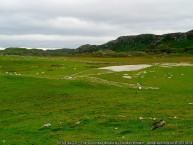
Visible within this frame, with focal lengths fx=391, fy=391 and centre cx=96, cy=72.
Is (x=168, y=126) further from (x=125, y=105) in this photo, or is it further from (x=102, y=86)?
(x=102, y=86)

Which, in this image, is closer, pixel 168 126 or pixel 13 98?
pixel 168 126

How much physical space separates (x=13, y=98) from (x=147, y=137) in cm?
2361

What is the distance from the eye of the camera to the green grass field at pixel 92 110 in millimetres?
25578

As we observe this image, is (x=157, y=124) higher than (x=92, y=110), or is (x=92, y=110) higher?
(x=157, y=124)

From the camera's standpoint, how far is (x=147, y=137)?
23.9 meters

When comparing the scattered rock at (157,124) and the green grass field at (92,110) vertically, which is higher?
the scattered rock at (157,124)

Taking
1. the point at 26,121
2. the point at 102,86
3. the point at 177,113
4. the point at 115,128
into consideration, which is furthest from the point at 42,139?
the point at 102,86

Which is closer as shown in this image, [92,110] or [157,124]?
[157,124]

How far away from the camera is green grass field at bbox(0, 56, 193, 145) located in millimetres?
25578

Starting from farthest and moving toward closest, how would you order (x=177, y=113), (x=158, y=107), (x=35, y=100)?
(x=35, y=100)
(x=158, y=107)
(x=177, y=113)

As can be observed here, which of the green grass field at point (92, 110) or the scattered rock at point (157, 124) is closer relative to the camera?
the green grass field at point (92, 110)

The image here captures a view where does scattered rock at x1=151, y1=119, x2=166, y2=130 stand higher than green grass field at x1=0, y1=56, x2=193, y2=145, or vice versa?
scattered rock at x1=151, y1=119, x2=166, y2=130

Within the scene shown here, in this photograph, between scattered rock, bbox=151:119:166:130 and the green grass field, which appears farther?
scattered rock, bbox=151:119:166:130

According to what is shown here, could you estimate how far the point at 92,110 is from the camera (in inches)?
1395
